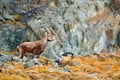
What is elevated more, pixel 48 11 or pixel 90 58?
pixel 48 11

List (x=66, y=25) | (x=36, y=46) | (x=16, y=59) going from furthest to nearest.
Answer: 1. (x=66, y=25)
2. (x=16, y=59)
3. (x=36, y=46)

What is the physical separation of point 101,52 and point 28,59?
37.6ft

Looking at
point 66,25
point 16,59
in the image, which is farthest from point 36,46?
point 66,25

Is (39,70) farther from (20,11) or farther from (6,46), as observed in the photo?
(20,11)

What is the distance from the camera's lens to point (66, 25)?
43375mm

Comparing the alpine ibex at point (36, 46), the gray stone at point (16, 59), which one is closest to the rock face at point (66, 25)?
the gray stone at point (16, 59)

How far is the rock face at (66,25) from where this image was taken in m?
42.1

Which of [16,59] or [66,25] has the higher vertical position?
[66,25]

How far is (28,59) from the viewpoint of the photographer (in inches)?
1380

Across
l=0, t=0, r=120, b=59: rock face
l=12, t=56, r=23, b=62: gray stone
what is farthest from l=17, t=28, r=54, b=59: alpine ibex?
l=0, t=0, r=120, b=59: rock face

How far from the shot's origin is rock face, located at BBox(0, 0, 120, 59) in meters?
42.1

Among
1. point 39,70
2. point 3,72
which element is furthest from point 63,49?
point 3,72

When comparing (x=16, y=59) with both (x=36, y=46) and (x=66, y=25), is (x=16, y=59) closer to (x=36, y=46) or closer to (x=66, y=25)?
(x=36, y=46)

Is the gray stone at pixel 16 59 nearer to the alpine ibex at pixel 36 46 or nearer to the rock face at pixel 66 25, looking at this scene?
the alpine ibex at pixel 36 46
